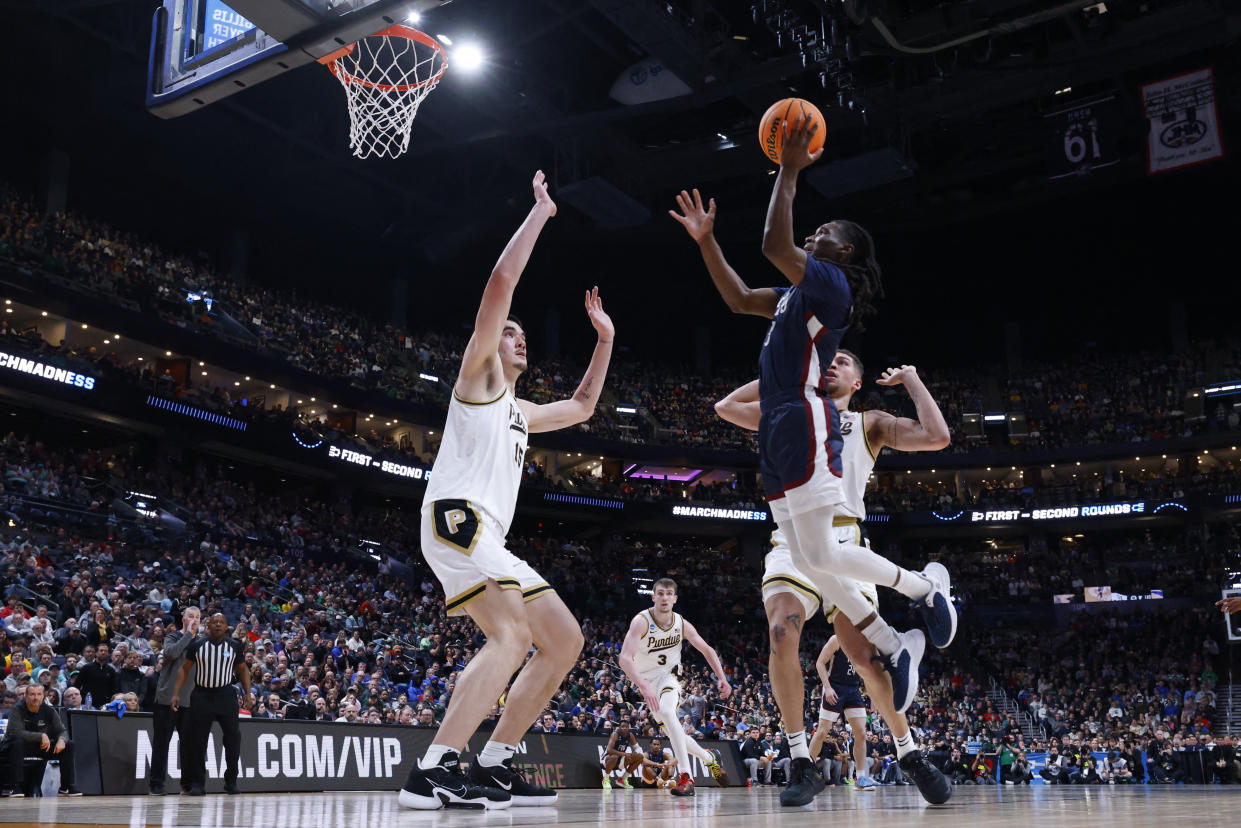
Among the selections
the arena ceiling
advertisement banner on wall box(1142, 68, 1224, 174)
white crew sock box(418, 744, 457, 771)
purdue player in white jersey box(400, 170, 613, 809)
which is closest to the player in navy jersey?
purdue player in white jersey box(400, 170, 613, 809)

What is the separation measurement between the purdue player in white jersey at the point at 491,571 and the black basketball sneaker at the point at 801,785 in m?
1.34

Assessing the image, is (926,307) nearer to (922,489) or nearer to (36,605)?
(922,489)

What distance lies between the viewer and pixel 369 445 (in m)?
35.3

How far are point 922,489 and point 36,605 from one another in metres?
37.4

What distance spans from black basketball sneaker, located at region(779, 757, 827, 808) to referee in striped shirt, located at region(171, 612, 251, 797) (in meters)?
5.88

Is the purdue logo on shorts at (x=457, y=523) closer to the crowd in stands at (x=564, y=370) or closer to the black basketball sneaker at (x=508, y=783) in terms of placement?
the black basketball sneaker at (x=508, y=783)

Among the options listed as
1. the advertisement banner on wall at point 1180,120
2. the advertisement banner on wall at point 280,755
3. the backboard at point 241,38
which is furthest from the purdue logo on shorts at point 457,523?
the advertisement banner on wall at point 1180,120

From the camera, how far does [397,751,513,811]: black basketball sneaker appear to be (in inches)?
178

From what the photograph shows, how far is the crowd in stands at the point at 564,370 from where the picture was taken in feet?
97.1

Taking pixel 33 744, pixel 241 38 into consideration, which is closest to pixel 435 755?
pixel 241 38

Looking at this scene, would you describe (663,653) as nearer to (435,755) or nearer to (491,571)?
(491,571)

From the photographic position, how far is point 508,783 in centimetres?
510

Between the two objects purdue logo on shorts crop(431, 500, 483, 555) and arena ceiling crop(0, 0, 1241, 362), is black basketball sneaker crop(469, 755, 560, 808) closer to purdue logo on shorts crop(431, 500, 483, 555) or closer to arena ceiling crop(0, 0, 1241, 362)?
purdue logo on shorts crop(431, 500, 483, 555)

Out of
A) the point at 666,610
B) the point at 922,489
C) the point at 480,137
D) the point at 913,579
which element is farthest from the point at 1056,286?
the point at 913,579
